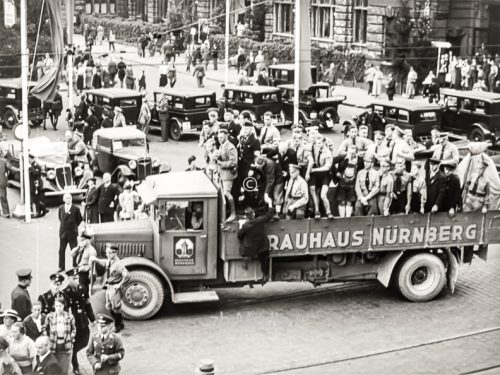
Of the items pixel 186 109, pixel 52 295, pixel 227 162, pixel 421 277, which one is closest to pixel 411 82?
pixel 186 109

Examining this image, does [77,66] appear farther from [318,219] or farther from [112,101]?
[318,219]

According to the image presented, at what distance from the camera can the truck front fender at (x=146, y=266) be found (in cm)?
1566

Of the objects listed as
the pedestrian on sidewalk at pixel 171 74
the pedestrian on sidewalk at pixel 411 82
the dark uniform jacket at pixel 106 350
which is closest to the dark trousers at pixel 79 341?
the dark uniform jacket at pixel 106 350

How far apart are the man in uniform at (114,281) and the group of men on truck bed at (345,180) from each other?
2.00 metres

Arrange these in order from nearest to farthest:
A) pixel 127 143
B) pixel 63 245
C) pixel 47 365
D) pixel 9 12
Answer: pixel 47 365 → pixel 63 245 → pixel 127 143 → pixel 9 12

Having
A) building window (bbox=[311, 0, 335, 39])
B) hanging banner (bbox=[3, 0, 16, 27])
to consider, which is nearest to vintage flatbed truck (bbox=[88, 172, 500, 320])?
hanging banner (bbox=[3, 0, 16, 27])

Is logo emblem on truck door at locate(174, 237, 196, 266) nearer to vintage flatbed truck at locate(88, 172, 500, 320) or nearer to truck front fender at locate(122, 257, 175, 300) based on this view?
vintage flatbed truck at locate(88, 172, 500, 320)

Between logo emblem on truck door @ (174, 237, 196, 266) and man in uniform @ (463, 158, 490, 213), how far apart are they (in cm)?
482

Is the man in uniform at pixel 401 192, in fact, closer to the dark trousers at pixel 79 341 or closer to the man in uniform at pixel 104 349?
the dark trousers at pixel 79 341

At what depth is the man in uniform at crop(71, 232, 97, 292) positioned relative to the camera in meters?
15.8

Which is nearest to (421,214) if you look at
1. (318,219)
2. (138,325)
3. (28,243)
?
(318,219)

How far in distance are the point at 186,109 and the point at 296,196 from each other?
1658 cm

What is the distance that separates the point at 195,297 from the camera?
52.3 ft

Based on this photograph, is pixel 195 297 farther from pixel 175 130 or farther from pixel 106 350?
pixel 175 130
